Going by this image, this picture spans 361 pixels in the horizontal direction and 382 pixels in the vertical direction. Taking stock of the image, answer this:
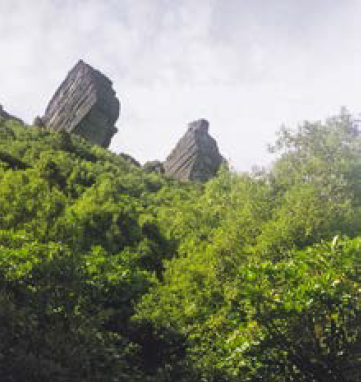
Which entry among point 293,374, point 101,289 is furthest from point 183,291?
point 293,374

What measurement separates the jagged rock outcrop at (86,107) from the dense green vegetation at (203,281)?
46.8 meters

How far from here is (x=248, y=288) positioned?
9.51m

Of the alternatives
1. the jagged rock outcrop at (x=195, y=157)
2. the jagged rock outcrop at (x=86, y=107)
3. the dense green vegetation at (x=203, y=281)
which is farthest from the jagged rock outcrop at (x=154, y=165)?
the dense green vegetation at (x=203, y=281)

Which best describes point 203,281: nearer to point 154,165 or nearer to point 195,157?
point 195,157

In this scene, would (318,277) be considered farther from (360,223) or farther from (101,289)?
(360,223)

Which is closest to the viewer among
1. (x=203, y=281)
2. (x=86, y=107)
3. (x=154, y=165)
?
(x=203, y=281)

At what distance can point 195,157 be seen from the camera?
7819 cm

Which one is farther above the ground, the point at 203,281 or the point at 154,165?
the point at 154,165

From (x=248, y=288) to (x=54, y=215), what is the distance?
13.9 meters

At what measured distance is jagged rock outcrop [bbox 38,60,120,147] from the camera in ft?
254

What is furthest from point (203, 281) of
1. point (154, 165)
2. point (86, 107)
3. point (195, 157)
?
point (154, 165)

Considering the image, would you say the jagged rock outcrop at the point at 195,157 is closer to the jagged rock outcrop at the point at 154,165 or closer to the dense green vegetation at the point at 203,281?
the jagged rock outcrop at the point at 154,165

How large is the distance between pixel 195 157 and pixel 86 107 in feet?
66.1

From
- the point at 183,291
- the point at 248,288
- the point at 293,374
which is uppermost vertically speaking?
the point at 183,291
